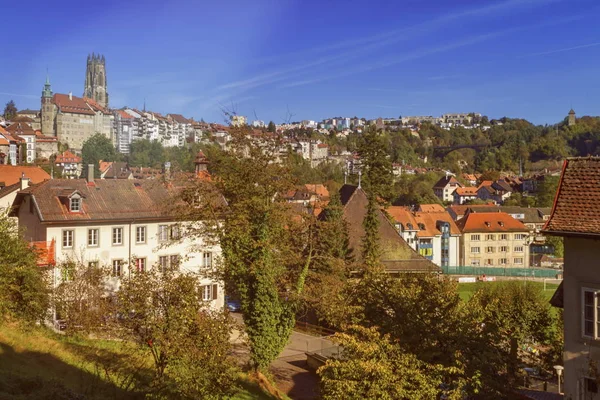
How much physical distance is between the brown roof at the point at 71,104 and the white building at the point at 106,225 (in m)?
135

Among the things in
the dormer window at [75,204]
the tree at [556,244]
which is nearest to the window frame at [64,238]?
the dormer window at [75,204]

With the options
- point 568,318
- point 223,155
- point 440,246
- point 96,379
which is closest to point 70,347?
point 96,379

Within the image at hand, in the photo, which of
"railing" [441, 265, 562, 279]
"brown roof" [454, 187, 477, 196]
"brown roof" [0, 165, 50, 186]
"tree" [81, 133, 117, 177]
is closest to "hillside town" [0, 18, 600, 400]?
"brown roof" [0, 165, 50, 186]

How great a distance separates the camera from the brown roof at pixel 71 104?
520ft

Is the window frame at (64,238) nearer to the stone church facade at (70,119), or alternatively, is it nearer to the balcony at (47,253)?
the balcony at (47,253)

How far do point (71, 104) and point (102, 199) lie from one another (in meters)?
141

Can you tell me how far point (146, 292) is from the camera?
584 inches

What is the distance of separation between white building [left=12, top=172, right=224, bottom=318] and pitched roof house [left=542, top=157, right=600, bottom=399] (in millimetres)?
17853

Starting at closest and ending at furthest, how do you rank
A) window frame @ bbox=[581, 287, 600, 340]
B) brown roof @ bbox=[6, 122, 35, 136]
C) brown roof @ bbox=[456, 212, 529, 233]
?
window frame @ bbox=[581, 287, 600, 340], brown roof @ bbox=[456, 212, 529, 233], brown roof @ bbox=[6, 122, 35, 136]

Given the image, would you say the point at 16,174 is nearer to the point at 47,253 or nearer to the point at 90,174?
the point at 90,174

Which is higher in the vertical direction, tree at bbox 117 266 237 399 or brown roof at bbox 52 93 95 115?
brown roof at bbox 52 93 95 115

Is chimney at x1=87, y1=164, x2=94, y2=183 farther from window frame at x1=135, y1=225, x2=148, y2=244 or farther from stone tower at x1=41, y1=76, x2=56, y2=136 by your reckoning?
stone tower at x1=41, y1=76, x2=56, y2=136

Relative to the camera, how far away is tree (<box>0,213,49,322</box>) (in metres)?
19.1

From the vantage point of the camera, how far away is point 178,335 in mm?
13625
